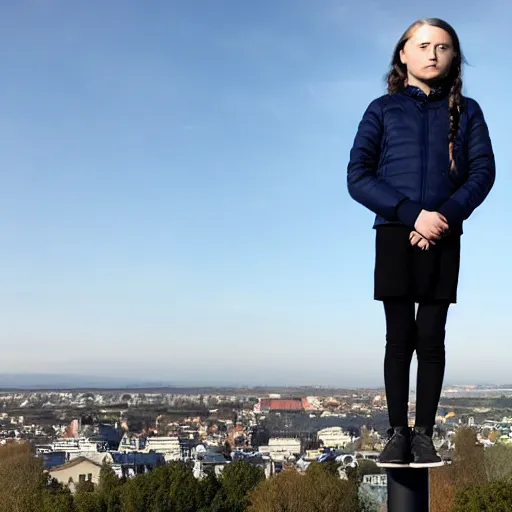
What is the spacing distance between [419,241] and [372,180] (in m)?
0.34

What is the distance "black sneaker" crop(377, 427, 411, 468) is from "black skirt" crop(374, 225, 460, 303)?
564mm

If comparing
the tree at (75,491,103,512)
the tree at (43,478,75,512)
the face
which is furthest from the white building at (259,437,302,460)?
the face

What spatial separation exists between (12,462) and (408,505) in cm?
4032

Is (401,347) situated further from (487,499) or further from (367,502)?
(367,502)

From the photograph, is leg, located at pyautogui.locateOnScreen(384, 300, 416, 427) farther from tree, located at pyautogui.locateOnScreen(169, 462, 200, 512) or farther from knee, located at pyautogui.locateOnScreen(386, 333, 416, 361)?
tree, located at pyautogui.locateOnScreen(169, 462, 200, 512)

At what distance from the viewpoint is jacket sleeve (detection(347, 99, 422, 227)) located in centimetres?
323

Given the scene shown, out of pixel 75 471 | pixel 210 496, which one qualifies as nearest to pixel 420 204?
pixel 210 496

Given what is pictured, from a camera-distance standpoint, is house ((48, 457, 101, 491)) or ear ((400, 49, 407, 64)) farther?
house ((48, 457, 101, 491))

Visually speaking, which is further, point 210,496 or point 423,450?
point 210,496

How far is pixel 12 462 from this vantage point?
40125 mm

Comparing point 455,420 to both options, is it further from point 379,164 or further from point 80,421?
point 379,164

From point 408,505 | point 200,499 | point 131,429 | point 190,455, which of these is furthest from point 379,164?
point 131,429

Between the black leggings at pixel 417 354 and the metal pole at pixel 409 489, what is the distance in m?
0.20

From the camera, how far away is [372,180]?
11.0 ft
